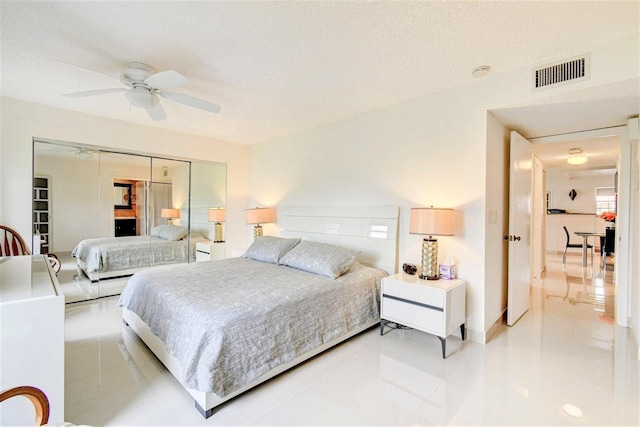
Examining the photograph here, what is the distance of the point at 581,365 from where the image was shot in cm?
228

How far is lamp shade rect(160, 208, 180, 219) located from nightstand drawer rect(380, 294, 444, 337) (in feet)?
11.3

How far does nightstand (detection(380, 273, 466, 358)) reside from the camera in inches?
95.0

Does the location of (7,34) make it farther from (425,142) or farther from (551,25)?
(551,25)

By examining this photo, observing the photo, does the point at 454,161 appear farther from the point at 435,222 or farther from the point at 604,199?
the point at 604,199

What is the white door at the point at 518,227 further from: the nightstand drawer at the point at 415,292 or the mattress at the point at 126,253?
the mattress at the point at 126,253

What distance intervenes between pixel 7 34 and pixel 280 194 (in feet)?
10.6

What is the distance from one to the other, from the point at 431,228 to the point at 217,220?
3.60m

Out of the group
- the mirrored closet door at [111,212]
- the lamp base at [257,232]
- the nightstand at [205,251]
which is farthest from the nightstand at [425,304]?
the mirrored closet door at [111,212]

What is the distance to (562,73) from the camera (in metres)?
2.25

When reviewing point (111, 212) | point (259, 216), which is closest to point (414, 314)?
point (259, 216)

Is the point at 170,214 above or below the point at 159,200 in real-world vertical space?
below

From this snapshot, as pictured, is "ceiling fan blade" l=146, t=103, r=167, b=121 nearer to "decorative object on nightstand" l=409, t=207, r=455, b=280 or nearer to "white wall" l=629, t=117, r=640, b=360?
"decorative object on nightstand" l=409, t=207, r=455, b=280

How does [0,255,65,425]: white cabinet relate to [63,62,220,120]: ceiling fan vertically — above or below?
below

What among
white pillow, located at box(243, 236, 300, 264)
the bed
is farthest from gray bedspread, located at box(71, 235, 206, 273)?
white pillow, located at box(243, 236, 300, 264)
